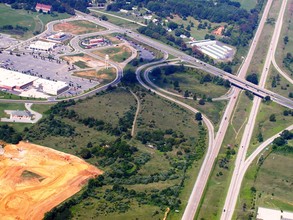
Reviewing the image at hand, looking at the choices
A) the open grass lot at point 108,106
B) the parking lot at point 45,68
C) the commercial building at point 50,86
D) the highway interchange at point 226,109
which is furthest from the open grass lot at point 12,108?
the parking lot at point 45,68

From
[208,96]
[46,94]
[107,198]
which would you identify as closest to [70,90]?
[46,94]

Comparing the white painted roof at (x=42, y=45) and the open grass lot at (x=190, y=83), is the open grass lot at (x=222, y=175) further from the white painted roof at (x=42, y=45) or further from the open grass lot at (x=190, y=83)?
the white painted roof at (x=42, y=45)

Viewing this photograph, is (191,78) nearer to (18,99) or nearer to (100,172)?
(18,99)

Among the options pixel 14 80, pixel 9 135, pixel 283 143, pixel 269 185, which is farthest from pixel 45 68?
pixel 269 185

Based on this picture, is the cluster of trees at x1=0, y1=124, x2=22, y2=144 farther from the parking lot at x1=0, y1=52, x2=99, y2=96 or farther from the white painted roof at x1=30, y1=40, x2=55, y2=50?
the white painted roof at x1=30, y1=40, x2=55, y2=50

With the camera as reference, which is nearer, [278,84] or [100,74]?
[100,74]

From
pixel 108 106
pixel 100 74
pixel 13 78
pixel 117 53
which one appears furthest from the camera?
pixel 117 53

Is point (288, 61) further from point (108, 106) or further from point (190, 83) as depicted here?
point (108, 106)
